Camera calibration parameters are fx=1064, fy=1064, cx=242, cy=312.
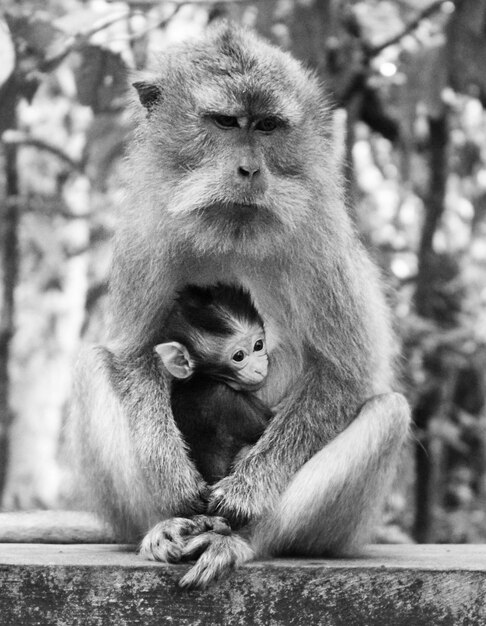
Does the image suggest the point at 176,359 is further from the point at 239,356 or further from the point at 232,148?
the point at 232,148

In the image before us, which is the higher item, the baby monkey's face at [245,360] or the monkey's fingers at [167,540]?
the baby monkey's face at [245,360]

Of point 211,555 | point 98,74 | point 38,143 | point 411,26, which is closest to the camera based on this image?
point 211,555

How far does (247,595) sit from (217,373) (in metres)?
0.89

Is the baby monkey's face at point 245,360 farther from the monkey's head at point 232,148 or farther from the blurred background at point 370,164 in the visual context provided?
the blurred background at point 370,164

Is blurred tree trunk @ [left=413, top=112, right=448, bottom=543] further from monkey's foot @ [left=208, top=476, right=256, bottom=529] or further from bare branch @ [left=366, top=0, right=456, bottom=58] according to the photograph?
monkey's foot @ [left=208, top=476, right=256, bottom=529]

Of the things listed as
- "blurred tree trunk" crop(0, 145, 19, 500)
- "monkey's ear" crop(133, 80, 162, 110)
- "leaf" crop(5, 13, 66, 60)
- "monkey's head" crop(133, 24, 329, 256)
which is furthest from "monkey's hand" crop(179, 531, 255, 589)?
"blurred tree trunk" crop(0, 145, 19, 500)

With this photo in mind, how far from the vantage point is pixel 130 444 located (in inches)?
152

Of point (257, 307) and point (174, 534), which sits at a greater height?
point (257, 307)

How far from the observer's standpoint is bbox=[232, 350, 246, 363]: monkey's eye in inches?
153

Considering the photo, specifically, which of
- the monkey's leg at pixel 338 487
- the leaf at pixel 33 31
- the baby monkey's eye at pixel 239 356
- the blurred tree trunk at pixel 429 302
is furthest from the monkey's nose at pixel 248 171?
the blurred tree trunk at pixel 429 302

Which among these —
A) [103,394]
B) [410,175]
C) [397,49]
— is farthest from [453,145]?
[103,394]

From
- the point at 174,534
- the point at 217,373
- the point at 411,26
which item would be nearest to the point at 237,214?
the point at 217,373

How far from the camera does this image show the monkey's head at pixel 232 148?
3902 millimetres

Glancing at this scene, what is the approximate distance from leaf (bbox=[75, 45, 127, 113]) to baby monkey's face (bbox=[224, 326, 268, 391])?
2.62m
